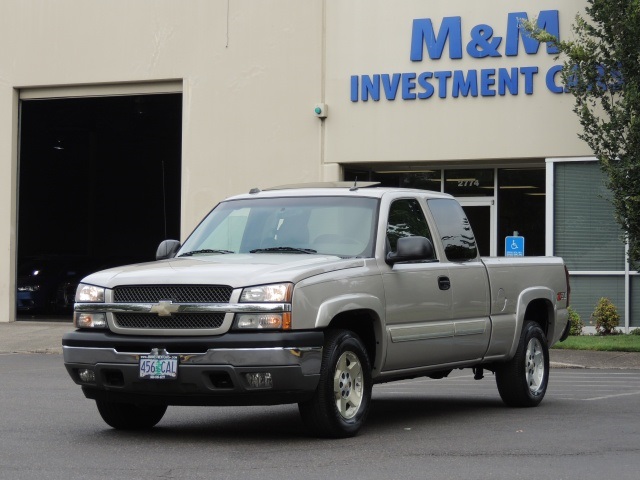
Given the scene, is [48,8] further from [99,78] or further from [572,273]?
[572,273]

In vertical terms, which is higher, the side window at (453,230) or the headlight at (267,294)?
the side window at (453,230)

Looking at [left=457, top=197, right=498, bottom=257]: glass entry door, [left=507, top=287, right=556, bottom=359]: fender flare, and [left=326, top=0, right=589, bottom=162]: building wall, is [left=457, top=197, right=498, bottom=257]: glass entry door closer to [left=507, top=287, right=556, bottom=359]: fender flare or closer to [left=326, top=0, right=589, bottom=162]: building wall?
[left=326, top=0, right=589, bottom=162]: building wall

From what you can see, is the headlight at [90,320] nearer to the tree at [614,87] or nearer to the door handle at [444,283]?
the door handle at [444,283]

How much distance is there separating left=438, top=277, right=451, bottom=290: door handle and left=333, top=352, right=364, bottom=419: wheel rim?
4.72 ft

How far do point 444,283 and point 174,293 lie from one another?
2.67 metres

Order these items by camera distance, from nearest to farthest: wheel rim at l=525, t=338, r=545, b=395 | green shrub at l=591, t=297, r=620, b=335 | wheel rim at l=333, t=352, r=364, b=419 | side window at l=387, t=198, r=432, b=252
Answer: wheel rim at l=333, t=352, r=364, b=419 → side window at l=387, t=198, r=432, b=252 → wheel rim at l=525, t=338, r=545, b=395 → green shrub at l=591, t=297, r=620, b=335

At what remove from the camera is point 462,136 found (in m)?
24.1

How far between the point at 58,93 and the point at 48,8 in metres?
1.85

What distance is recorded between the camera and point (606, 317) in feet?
73.7

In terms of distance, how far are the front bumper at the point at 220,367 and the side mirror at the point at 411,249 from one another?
48.8 inches

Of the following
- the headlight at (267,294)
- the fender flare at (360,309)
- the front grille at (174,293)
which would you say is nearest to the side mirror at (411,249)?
the fender flare at (360,309)

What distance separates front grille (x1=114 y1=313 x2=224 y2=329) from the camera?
912 cm

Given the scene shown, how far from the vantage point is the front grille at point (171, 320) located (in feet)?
29.9

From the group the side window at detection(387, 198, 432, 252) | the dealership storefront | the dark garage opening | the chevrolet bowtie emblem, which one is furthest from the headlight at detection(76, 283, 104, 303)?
the dark garage opening
